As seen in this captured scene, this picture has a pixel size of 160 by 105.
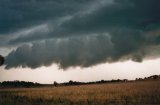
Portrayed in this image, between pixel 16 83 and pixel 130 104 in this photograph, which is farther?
pixel 16 83

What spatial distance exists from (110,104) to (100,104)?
0.85 metres

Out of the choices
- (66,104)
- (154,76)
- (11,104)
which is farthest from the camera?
(154,76)

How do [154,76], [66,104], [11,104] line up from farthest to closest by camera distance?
[154,76] → [66,104] → [11,104]

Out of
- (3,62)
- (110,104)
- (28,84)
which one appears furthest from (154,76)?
(110,104)

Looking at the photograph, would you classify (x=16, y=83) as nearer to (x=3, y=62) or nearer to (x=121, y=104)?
(x=3, y=62)

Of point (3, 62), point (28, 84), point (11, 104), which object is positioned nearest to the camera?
point (11, 104)

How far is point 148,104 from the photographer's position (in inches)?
1025

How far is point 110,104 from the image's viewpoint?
27.1 metres

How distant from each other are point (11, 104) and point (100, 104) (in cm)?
→ 676

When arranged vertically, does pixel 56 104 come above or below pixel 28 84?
below

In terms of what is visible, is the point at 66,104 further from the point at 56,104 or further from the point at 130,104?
the point at 130,104

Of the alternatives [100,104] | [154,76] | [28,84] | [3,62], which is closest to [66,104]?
[100,104]

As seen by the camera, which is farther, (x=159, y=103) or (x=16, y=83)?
(x=16, y=83)

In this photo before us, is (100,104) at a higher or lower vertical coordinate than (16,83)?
lower
